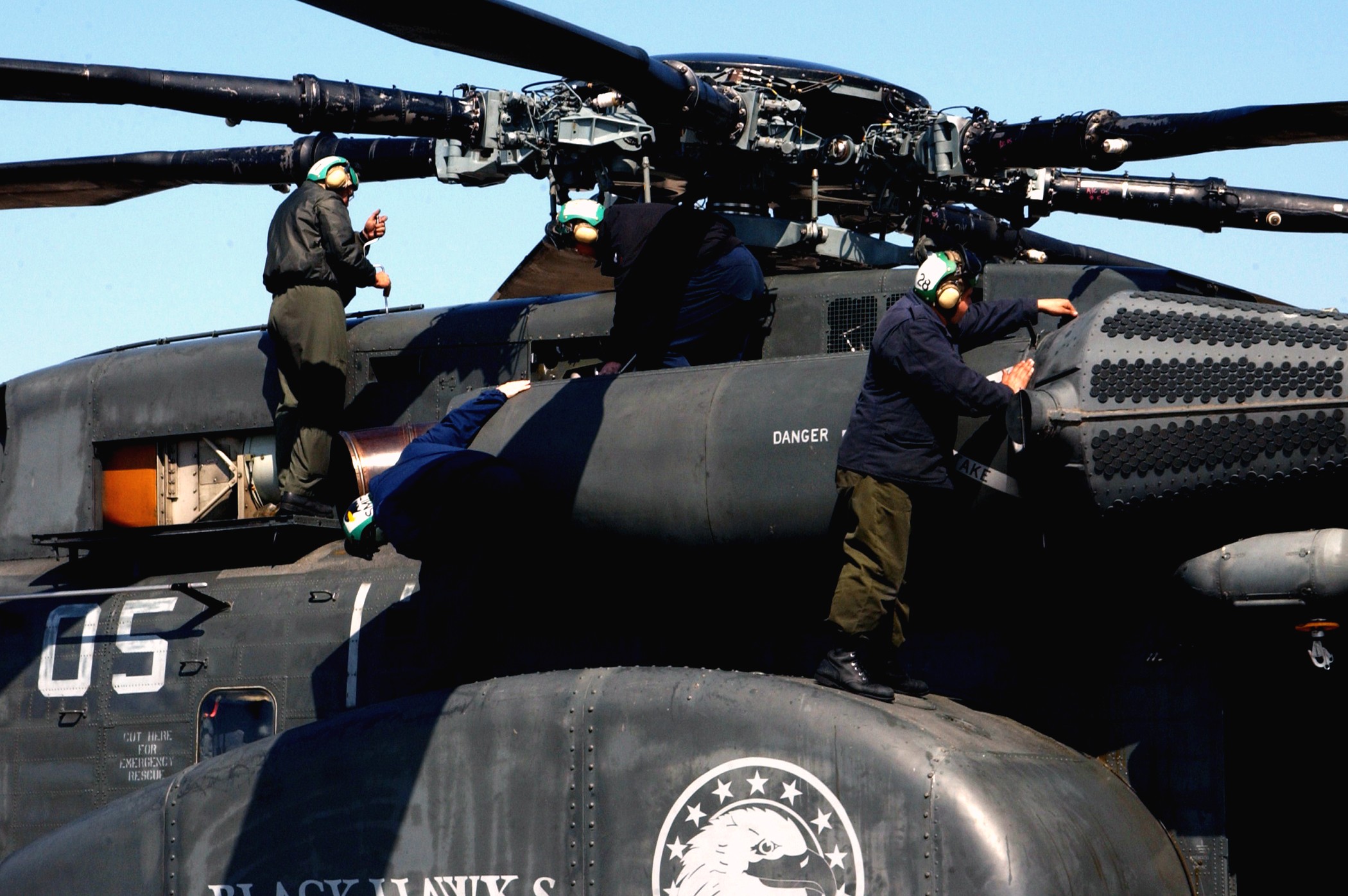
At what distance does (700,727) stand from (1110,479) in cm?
159

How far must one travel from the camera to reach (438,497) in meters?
6.66

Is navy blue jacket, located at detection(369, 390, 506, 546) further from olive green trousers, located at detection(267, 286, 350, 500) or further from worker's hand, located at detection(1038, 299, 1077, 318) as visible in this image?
worker's hand, located at detection(1038, 299, 1077, 318)

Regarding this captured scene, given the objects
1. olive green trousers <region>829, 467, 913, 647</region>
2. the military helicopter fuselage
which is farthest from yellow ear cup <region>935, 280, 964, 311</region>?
olive green trousers <region>829, 467, 913, 647</region>

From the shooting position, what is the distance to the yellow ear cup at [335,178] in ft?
26.9

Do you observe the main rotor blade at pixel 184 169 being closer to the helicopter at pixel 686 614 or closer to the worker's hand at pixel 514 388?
the helicopter at pixel 686 614

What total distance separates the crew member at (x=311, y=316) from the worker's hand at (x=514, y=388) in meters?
1.18

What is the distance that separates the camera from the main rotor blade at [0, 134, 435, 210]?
9.25m

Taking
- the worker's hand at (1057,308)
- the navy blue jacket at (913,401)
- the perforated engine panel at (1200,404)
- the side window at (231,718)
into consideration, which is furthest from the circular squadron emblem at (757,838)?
the side window at (231,718)

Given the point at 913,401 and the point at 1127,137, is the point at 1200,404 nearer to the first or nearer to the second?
the point at 913,401

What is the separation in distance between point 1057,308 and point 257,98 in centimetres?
395

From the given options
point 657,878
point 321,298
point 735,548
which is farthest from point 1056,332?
point 321,298

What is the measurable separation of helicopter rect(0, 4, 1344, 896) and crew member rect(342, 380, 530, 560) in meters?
0.12

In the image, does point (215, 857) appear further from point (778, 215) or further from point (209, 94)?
point (778, 215)

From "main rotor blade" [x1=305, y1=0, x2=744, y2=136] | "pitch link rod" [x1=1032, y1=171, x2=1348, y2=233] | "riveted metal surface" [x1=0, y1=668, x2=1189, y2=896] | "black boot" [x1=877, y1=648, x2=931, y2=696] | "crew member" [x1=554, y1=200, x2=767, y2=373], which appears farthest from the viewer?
"pitch link rod" [x1=1032, y1=171, x2=1348, y2=233]
